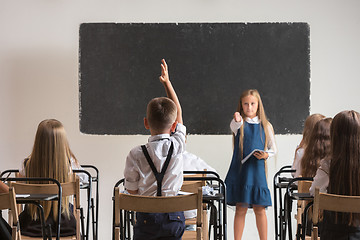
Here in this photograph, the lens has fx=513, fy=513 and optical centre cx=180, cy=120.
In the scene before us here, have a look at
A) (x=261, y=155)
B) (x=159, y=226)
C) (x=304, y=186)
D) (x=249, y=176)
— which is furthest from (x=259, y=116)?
(x=159, y=226)

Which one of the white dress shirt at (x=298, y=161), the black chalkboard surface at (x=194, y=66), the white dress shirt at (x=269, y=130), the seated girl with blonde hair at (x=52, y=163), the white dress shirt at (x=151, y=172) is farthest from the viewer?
the black chalkboard surface at (x=194, y=66)

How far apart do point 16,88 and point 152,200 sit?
3530 millimetres

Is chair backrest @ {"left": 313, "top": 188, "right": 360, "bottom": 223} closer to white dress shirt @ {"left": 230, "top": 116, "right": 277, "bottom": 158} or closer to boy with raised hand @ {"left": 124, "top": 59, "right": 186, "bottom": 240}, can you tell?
boy with raised hand @ {"left": 124, "top": 59, "right": 186, "bottom": 240}

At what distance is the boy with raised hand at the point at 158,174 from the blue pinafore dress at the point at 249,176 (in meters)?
2.03

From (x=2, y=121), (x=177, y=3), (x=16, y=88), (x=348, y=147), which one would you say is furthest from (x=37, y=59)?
(x=348, y=147)

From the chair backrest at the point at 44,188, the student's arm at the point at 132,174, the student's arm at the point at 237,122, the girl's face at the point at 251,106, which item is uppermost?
the girl's face at the point at 251,106

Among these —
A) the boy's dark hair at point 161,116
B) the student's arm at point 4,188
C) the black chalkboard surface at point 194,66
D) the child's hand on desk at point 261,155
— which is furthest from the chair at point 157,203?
the black chalkboard surface at point 194,66

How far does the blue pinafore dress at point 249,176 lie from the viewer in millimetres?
4594

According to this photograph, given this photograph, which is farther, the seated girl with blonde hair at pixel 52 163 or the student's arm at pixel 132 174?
the seated girl with blonde hair at pixel 52 163

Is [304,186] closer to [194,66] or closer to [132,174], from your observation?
[132,174]

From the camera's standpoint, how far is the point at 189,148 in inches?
210

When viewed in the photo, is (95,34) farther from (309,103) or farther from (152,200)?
(152,200)

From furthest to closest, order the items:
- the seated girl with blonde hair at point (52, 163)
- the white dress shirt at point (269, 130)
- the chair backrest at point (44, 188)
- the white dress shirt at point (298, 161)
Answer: the white dress shirt at point (269, 130)
the white dress shirt at point (298, 161)
the seated girl with blonde hair at point (52, 163)
the chair backrest at point (44, 188)

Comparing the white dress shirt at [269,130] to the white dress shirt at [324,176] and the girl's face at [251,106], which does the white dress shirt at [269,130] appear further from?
the white dress shirt at [324,176]
